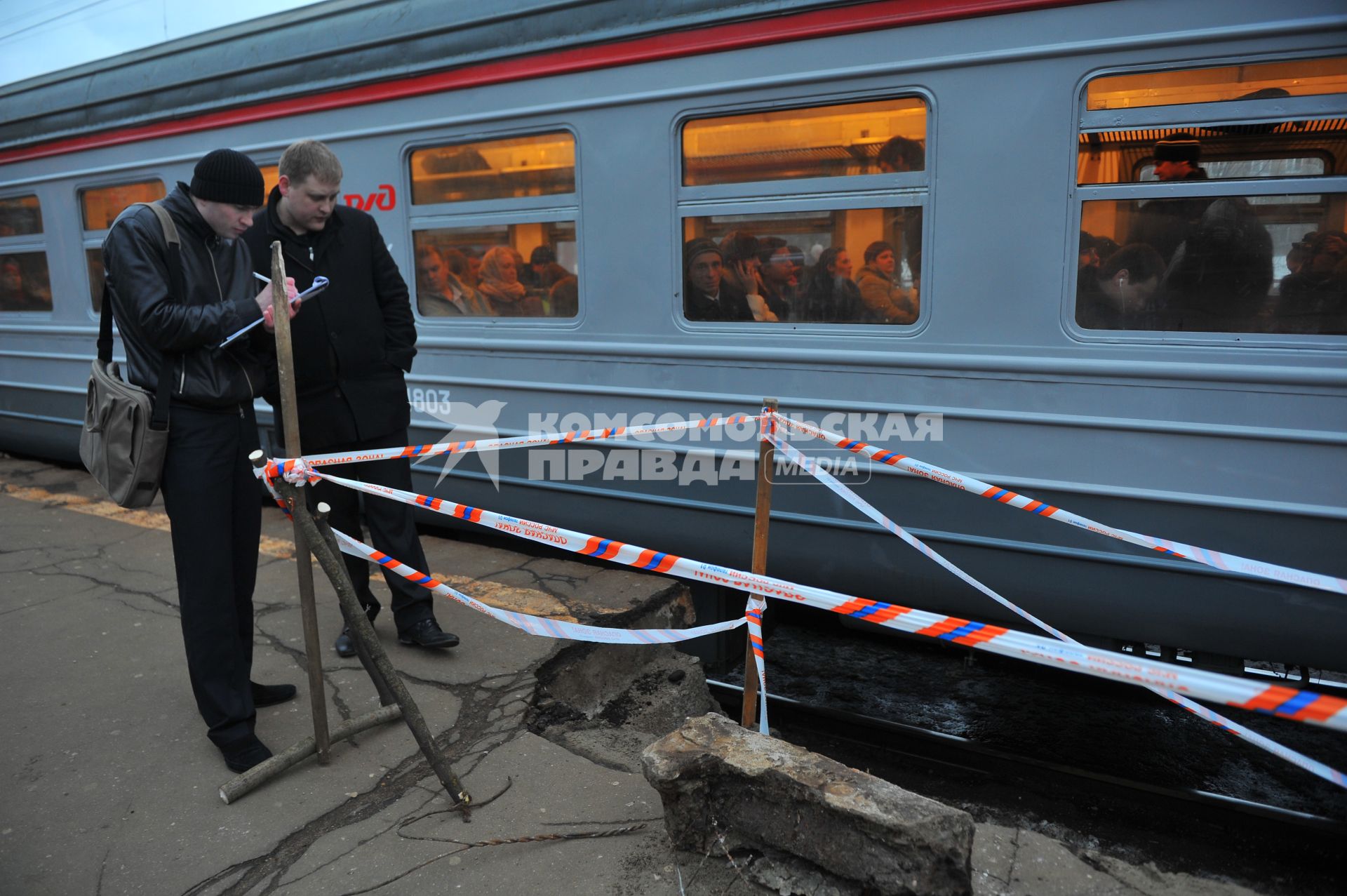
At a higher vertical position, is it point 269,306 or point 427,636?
point 269,306

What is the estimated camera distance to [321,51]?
14.6ft

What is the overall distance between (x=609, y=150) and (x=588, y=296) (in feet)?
2.07

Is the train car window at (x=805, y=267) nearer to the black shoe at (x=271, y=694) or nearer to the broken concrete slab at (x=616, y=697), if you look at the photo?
the broken concrete slab at (x=616, y=697)

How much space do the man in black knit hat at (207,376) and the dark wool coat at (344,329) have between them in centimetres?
34

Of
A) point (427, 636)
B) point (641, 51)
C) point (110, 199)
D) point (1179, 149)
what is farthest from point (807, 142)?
point (110, 199)

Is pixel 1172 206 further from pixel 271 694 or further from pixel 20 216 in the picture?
pixel 20 216

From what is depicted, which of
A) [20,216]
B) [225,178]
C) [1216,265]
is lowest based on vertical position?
[1216,265]

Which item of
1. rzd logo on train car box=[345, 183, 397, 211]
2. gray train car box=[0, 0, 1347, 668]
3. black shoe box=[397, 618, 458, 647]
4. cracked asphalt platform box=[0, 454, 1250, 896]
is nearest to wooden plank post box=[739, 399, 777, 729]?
cracked asphalt platform box=[0, 454, 1250, 896]

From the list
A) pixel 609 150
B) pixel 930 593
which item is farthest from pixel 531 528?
pixel 609 150

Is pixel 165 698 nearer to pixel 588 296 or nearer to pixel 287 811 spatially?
pixel 287 811

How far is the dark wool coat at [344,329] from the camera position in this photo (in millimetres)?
2938

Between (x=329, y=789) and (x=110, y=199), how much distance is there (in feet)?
16.0

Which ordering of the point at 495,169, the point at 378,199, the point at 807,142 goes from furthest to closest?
1. the point at 378,199
2. the point at 495,169
3. the point at 807,142

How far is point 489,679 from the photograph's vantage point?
3068mm
